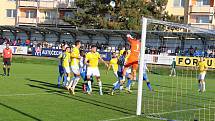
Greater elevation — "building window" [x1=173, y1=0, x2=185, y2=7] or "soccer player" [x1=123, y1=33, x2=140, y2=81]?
"building window" [x1=173, y1=0, x2=185, y2=7]

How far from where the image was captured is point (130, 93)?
20.5m

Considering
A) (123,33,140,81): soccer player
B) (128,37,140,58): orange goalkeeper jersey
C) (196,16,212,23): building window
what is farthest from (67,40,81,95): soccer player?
(196,16,212,23): building window

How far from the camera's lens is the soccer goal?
15085mm

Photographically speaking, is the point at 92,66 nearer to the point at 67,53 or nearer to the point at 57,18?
the point at 67,53

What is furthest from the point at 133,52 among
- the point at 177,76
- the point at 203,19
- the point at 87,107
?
the point at 203,19

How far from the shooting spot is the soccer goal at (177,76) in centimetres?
1509

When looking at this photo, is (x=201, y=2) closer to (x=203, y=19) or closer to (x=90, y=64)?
(x=203, y=19)

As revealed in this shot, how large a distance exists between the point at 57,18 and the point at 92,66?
210 feet

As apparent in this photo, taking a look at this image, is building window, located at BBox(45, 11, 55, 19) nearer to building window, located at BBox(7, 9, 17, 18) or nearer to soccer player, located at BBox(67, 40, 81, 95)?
building window, located at BBox(7, 9, 17, 18)

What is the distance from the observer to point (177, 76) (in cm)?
4100

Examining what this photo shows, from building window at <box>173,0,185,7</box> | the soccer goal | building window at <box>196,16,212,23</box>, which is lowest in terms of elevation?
the soccer goal

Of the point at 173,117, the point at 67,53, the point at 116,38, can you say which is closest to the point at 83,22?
the point at 116,38

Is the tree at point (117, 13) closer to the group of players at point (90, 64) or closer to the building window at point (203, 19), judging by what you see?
the building window at point (203, 19)

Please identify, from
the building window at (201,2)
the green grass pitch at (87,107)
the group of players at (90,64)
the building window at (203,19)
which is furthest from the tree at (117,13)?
the green grass pitch at (87,107)
